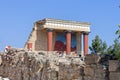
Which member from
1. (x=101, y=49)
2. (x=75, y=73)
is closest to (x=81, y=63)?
(x=75, y=73)

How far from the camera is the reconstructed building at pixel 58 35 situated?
40000 millimetres

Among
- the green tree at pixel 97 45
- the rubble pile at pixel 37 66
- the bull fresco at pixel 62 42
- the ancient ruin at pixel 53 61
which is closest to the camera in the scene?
the ancient ruin at pixel 53 61

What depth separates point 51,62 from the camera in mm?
17094

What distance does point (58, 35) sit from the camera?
42.9 meters

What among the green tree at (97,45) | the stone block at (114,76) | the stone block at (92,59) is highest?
the green tree at (97,45)

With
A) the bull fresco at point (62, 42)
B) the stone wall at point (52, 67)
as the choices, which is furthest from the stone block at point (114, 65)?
the bull fresco at point (62, 42)

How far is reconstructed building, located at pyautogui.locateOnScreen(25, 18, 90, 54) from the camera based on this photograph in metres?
40.0

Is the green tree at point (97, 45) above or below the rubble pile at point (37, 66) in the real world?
above

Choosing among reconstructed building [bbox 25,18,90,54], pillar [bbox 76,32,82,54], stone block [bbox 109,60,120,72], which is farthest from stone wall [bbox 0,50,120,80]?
pillar [bbox 76,32,82,54]

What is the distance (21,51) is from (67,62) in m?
7.07

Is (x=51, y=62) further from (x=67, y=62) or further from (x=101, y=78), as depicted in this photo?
(x=101, y=78)

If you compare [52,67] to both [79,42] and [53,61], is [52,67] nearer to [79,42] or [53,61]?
[53,61]

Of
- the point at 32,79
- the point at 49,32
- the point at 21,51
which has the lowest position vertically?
the point at 32,79

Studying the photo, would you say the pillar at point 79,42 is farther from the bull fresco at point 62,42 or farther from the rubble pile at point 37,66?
the rubble pile at point 37,66
